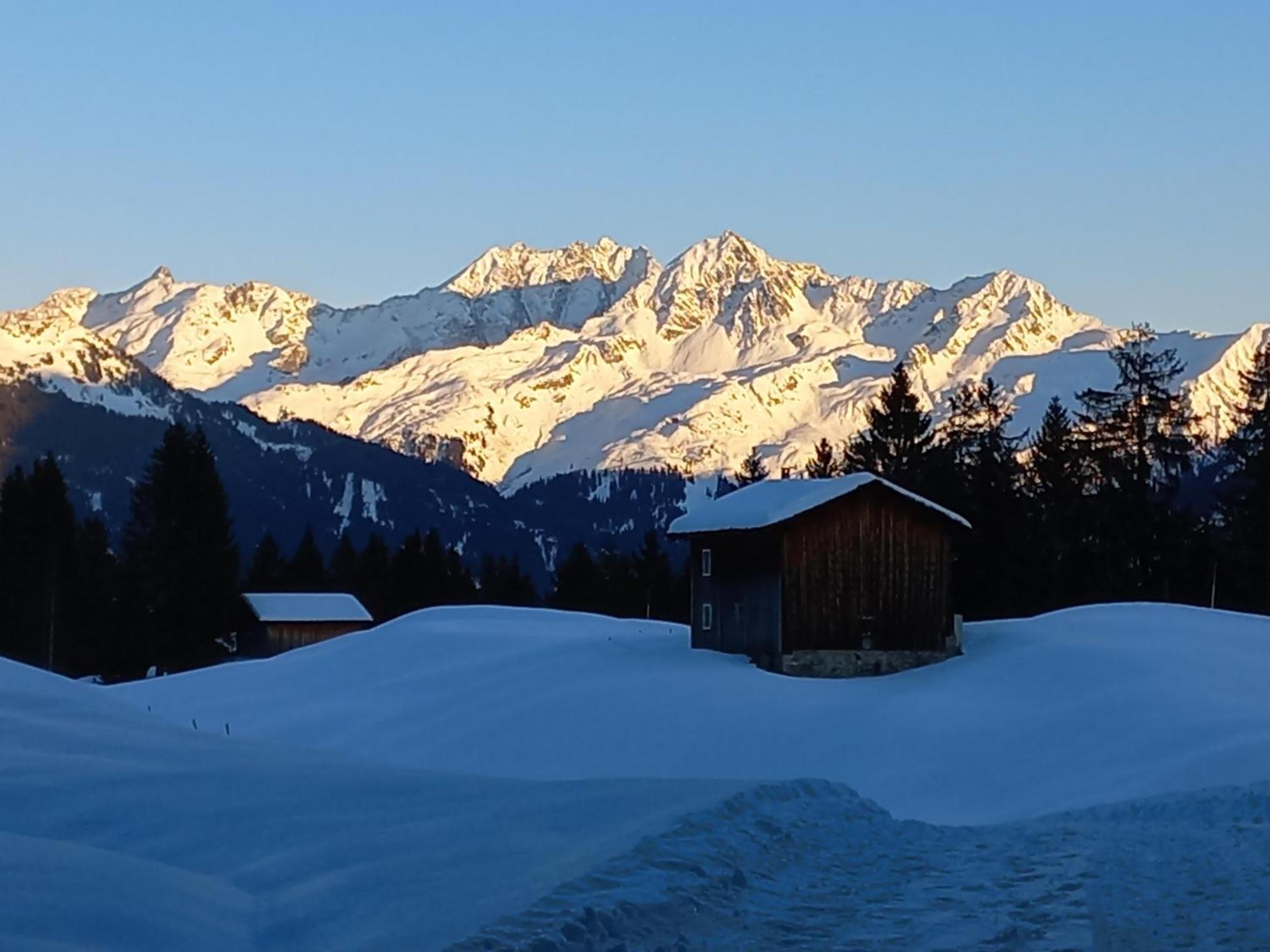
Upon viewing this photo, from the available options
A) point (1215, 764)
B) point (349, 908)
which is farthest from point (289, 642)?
point (349, 908)

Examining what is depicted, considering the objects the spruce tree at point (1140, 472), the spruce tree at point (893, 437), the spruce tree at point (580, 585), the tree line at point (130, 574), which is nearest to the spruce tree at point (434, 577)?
the spruce tree at point (580, 585)

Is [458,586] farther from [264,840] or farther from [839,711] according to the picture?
[264,840]

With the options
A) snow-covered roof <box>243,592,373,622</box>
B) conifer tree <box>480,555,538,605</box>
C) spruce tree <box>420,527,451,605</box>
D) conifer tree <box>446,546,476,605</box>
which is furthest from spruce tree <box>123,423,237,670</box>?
conifer tree <box>480,555,538,605</box>

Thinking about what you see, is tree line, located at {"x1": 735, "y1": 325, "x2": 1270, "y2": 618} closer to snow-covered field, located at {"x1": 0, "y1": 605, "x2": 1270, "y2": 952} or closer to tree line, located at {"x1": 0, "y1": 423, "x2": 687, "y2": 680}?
snow-covered field, located at {"x1": 0, "y1": 605, "x2": 1270, "y2": 952}

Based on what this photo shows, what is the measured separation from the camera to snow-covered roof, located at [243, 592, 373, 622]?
7625cm

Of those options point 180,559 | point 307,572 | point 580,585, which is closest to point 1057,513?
point 180,559

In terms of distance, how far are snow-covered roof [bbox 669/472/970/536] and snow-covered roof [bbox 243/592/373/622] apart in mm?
37248

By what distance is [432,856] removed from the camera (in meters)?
12.0

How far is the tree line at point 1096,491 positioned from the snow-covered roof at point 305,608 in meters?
26.5

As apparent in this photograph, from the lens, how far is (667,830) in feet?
43.9

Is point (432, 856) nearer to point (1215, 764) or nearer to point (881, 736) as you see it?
point (1215, 764)

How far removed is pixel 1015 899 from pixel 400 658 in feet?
114

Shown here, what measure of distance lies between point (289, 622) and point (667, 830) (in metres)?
65.3

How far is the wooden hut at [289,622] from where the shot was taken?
7600 centimetres
